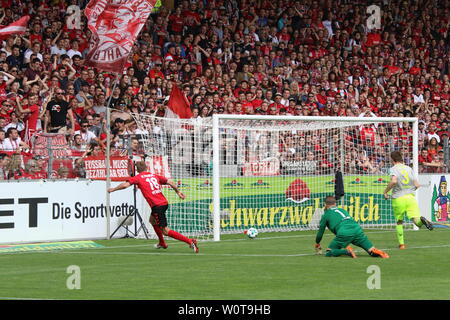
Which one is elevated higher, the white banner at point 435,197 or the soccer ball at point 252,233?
the white banner at point 435,197

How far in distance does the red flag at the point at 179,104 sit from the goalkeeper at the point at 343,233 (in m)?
9.22

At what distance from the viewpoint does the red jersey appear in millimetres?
18422

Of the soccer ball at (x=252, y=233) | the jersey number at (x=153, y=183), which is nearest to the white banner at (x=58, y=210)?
the soccer ball at (x=252, y=233)

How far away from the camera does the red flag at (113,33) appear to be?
71.4 ft

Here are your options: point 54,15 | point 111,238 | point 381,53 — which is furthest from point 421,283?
point 381,53

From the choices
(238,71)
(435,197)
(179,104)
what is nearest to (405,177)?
(179,104)

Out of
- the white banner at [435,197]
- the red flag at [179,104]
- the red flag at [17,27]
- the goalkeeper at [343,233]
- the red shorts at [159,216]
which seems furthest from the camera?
the white banner at [435,197]

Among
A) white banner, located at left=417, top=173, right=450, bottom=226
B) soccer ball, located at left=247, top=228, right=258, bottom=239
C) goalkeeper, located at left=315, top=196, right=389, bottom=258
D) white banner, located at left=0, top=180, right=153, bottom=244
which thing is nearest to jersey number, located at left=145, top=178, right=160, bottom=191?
white banner, located at left=0, top=180, right=153, bottom=244

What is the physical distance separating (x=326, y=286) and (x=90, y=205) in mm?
10294

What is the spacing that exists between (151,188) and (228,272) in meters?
4.71

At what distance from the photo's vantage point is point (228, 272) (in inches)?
560

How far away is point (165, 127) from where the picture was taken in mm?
22547

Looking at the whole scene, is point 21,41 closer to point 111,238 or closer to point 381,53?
point 111,238

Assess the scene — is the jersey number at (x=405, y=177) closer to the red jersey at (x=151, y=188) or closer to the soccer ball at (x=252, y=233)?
the soccer ball at (x=252, y=233)
